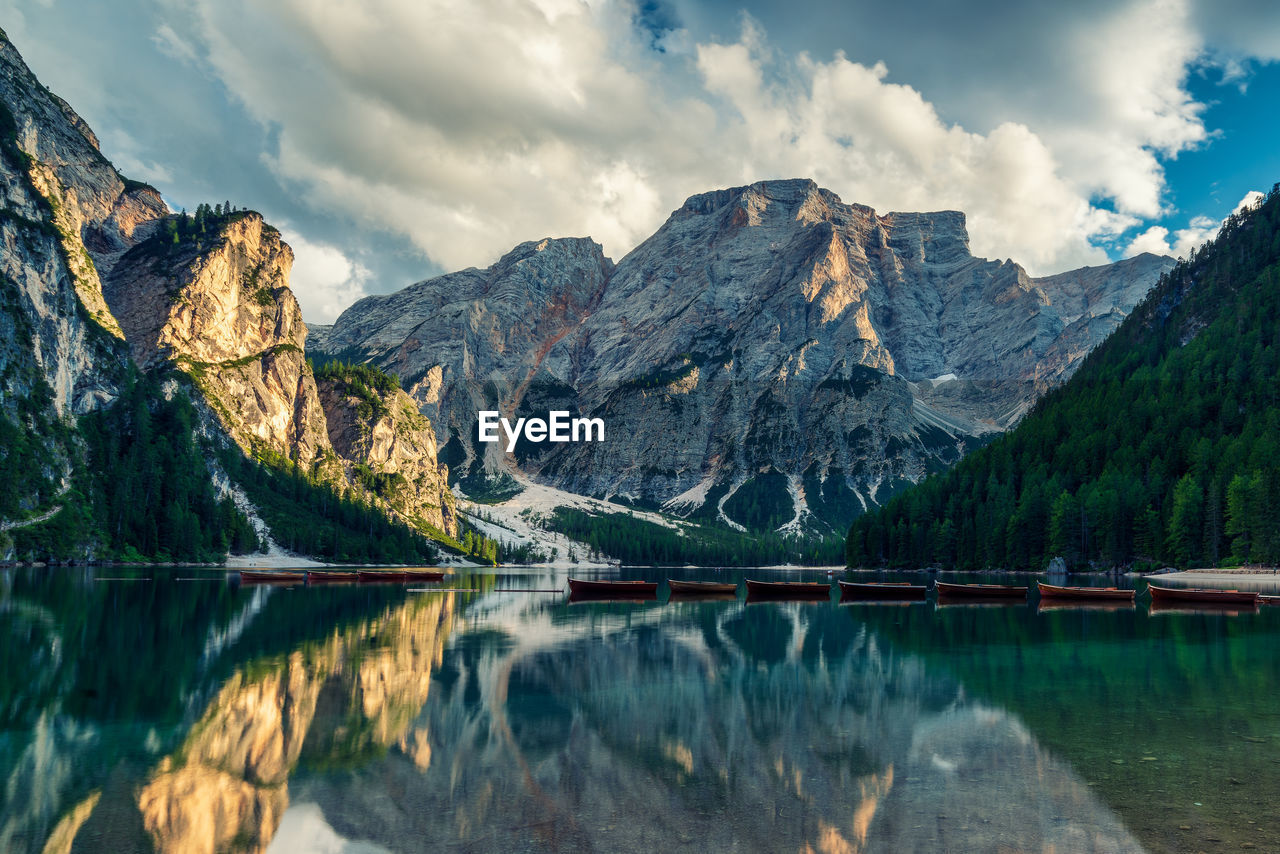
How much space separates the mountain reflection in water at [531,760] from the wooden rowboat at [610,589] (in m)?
59.1

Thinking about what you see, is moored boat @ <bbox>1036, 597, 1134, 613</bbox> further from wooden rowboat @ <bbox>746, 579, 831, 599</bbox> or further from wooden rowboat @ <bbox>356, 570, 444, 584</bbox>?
wooden rowboat @ <bbox>356, 570, 444, 584</bbox>

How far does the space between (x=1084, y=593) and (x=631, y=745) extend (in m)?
72.1

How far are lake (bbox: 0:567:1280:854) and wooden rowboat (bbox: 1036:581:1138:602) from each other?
3583cm

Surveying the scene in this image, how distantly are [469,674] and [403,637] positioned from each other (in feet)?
49.5

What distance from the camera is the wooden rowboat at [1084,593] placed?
2995 inches

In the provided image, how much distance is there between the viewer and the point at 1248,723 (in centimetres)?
2291

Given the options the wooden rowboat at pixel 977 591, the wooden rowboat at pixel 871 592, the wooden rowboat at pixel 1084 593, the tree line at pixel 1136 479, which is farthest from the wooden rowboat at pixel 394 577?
the tree line at pixel 1136 479

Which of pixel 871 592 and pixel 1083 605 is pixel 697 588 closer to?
pixel 871 592

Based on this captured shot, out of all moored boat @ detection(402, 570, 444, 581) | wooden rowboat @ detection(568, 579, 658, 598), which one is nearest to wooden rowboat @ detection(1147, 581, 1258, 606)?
wooden rowboat @ detection(568, 579, 658, 598)

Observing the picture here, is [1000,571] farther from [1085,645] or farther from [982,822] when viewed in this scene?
[982,822]

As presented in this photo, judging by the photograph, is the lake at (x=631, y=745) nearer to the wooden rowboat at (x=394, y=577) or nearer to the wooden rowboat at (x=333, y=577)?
the wooden rowboat at (x=333, y=577)

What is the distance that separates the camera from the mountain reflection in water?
14.2 meters

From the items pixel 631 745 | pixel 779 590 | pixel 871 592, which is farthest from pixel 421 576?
pixel 631 745

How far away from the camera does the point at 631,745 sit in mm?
20453
